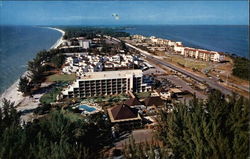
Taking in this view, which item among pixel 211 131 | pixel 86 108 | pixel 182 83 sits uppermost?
pixel 211 131

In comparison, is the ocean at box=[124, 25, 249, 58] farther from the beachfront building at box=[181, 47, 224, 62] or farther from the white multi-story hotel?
the white multi-story hotel

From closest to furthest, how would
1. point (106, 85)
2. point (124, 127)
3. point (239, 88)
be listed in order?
point (124, 127)
point (106, 85)
point (239, 88)

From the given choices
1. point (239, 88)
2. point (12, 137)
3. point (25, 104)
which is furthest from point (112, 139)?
point (239, 88)

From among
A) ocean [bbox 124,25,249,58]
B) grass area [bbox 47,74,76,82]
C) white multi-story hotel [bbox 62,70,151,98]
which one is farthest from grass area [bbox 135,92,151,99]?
ocean [bbox 124,25,249,58]

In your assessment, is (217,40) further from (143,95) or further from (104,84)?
(104,84)

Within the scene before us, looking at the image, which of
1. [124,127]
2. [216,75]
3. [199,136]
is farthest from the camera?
[216,75]

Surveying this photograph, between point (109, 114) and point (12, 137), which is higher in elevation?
point (12, 137)

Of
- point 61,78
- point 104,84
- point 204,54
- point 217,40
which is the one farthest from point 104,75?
point 217,40

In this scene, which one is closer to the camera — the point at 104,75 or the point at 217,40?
the point at 104,75

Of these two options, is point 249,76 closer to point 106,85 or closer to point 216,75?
point 216,75
